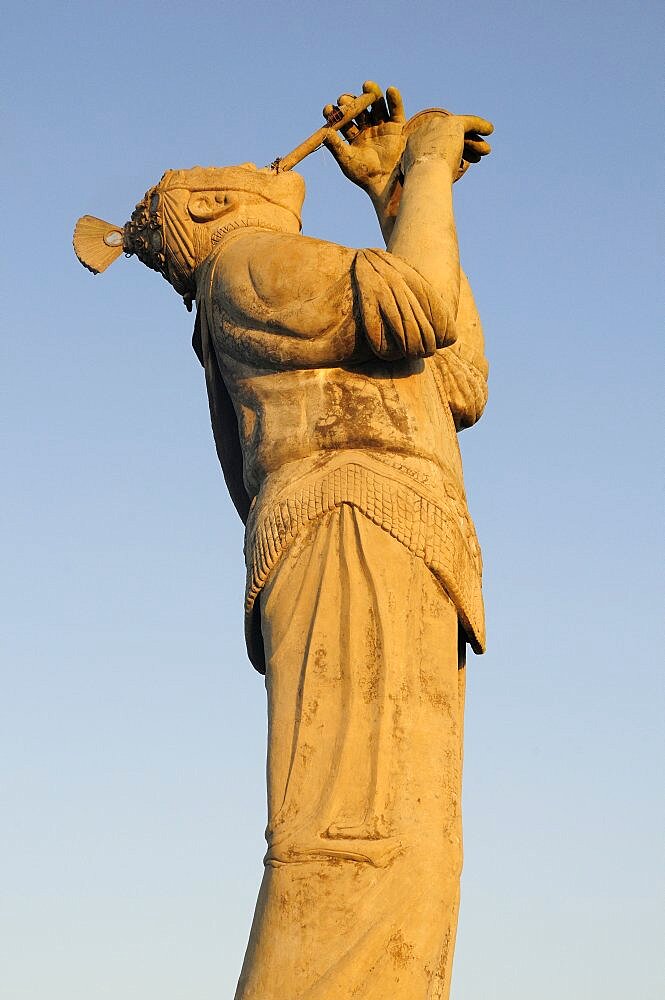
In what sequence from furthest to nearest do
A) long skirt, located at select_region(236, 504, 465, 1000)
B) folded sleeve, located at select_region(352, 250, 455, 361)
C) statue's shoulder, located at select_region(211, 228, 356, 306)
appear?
statue's shoulder, located at select_region(211, 228, 356, 306) → folded sleeve, located at select_region(352, 250, 455, 361) → long skirt, located at select_region(236, 504, 465, 1000)

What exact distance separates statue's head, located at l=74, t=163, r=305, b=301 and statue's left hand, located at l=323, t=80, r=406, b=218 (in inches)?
17.3

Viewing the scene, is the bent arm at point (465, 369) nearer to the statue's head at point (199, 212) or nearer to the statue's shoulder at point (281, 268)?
the statue's shoulder at point (281, 268)

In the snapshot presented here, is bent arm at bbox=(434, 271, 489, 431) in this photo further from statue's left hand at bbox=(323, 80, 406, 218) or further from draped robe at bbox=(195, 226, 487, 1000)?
statue's left hand at bbox=(323, 80, 406, 218)

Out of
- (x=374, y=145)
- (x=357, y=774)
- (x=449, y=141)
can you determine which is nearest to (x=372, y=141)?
(x=374, y=145)

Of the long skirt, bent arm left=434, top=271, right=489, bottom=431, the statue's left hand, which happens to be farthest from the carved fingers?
the long skirt

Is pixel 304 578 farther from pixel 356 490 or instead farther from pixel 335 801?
pixel 335 801

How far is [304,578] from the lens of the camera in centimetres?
637

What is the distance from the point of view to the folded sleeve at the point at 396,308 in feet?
20.6

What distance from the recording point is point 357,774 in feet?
19.4

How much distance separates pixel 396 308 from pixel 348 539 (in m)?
0.94

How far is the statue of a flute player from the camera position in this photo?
18.9 feet

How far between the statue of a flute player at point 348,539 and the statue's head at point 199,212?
0.01 m

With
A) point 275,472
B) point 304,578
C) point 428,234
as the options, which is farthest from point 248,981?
point 428,234

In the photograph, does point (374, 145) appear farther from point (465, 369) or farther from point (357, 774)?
point (357, 774)
